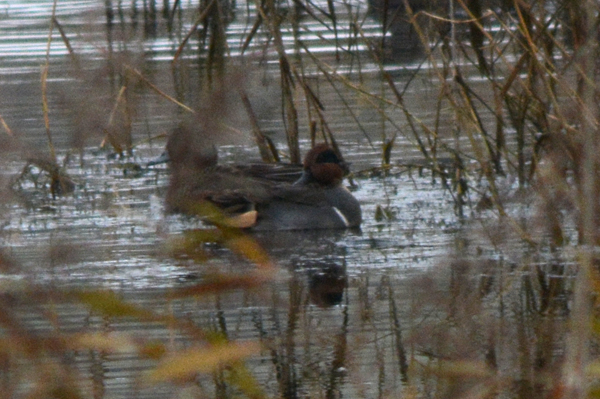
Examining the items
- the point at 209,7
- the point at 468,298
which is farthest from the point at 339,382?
the point at 209,7

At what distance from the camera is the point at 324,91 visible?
411 inches

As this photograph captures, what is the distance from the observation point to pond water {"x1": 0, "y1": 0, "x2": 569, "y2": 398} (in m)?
2.44

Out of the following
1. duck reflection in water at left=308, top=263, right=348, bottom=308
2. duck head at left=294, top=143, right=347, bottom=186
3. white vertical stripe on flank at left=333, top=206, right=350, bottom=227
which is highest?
Answer: duck head at left=294, top=143, right=347, bottom=186

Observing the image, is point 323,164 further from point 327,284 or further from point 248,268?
point 327,284

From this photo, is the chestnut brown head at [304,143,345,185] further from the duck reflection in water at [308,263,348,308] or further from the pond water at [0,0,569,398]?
the duck reflection in water at [308,263,348,308]

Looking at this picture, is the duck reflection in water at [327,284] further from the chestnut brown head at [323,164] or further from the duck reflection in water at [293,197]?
the chestnut brown head at [323,164]

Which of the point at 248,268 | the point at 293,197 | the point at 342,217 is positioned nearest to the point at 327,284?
the point at 248,268

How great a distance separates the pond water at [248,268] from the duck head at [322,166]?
26 centimetres

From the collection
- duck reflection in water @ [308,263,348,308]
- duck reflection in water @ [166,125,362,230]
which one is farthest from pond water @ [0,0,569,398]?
duck reflection in water @ [166,125,362,230]

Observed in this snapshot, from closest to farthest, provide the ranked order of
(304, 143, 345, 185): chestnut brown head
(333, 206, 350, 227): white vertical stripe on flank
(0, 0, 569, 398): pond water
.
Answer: (0, 0, 569, 398): pond water → (333, 206, 350, 227): white vertical stripe on flank → (304, 143, 345, 185): chestnut brown head

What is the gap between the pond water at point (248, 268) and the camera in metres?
2.44

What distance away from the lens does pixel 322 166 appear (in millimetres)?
7164

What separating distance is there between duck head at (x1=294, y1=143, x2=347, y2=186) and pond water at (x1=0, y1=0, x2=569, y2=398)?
0.85 ft

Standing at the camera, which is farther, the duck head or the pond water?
the duck head
